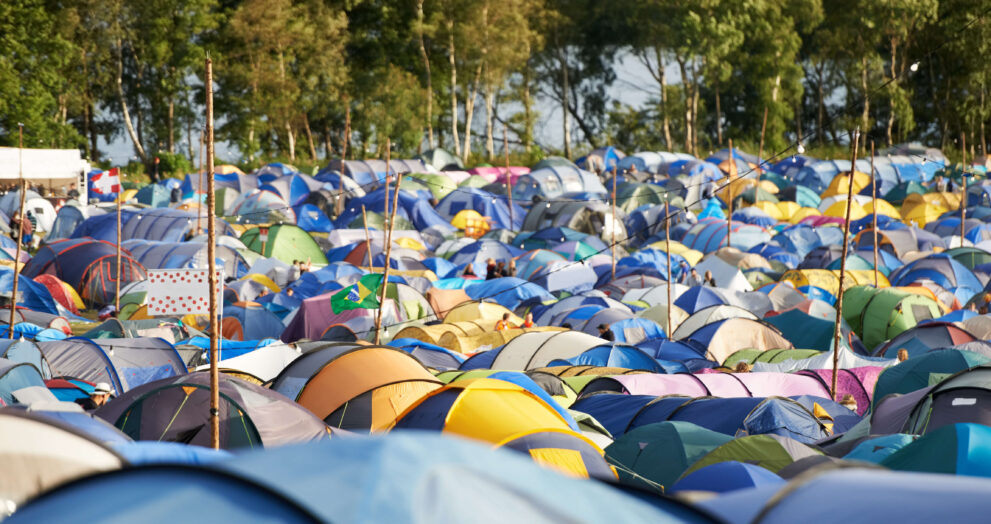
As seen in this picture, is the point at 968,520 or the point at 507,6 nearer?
the point at 968,520

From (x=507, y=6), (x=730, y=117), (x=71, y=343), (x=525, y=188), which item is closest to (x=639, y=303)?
(x=71, y=343)

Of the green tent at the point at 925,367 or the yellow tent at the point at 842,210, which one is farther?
the yellow tent at the point at 842,210

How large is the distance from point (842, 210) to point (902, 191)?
16.7 feet

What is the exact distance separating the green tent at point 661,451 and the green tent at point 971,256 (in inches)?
710

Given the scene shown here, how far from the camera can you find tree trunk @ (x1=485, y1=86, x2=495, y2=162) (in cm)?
4934

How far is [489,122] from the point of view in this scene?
5156cm

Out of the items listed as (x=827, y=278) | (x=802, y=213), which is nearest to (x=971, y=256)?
(x=827, y=278)

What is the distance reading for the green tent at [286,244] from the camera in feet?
92.3

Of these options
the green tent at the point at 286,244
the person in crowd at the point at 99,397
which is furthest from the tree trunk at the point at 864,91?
the person in crowd at the point at 99,397

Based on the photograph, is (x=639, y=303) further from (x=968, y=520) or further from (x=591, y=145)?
(x=591, y=145)

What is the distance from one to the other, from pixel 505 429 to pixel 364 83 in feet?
130

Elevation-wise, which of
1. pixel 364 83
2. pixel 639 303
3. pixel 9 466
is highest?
pixel 364 83

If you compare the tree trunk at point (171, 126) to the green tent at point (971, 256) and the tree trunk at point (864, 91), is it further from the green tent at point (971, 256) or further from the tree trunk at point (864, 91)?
the green tent at point (971, 256)

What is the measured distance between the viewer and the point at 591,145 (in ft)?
189
